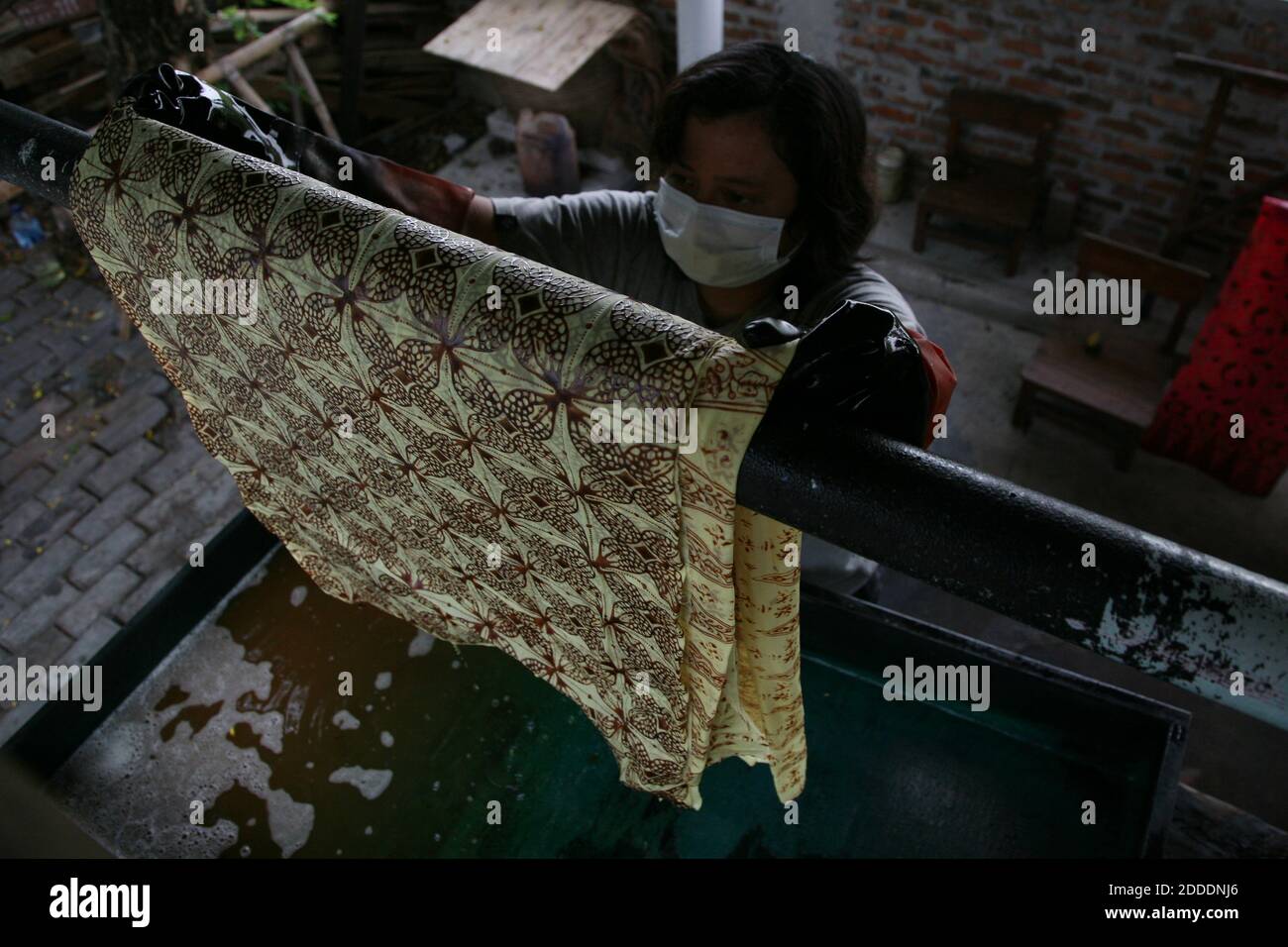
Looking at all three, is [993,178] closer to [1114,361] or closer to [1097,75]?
[1097,75]

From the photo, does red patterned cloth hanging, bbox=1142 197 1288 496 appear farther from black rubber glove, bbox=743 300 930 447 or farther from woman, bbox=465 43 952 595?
black rubber glove, bbox=743 300 930 447

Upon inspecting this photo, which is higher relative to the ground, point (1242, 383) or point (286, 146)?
point (286, 146)

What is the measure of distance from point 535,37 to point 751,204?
4354 mm

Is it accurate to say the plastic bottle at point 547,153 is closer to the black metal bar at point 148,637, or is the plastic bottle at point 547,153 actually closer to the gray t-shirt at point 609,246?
the black metal bar at point 148,637

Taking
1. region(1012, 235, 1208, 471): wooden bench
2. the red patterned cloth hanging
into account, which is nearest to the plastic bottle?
region(1012, 235, 1208, 471): wooden bench

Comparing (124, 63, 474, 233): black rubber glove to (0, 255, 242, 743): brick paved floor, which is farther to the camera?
(0, 255, 242, 743): brick paved floor

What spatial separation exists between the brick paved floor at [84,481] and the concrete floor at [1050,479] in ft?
8.95

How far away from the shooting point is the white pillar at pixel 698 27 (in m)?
3.56

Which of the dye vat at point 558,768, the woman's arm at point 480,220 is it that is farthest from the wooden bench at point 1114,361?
the woman's arm at point 480,220

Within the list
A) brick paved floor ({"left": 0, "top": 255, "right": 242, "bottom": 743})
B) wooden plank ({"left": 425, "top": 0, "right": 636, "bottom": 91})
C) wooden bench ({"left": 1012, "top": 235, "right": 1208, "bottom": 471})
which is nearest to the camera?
wooden bench ({"left": 1012, "top": 235, "right": 1208, "bottom": 471})

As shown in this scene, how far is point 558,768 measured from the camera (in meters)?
2.65

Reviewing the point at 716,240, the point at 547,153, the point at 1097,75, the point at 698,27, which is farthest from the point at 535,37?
the point at 716,240

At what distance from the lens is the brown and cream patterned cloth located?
1091 millimetres

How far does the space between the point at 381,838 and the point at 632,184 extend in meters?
4.49
